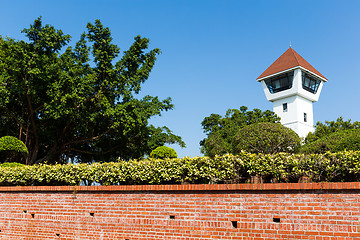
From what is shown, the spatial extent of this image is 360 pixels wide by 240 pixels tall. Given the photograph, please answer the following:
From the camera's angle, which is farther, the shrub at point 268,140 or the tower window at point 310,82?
the tower window at point 310,82

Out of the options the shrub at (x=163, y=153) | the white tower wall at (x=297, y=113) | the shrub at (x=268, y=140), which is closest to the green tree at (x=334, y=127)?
the white tower wall at (x=297, y=113)

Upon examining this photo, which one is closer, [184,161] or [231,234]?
[231,234]

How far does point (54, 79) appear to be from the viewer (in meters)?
17.5

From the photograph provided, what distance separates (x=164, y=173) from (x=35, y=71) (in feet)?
37.1

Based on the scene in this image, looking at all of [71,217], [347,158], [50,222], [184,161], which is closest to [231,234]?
[184,161]

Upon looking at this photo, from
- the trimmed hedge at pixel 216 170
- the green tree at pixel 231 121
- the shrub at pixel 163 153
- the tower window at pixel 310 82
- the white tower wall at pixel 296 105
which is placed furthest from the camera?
the tower window at pixel 310 82

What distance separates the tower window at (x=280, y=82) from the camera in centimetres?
4172

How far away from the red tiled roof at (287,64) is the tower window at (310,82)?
0.83 meters

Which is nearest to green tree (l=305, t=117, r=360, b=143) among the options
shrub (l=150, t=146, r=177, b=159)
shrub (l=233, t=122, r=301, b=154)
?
shrub (l=233, t=122, r=301, b=154)

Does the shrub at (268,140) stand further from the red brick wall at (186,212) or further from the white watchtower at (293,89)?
the white watchtower at (293,89)

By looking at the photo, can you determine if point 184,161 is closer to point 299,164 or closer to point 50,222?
point 299,164

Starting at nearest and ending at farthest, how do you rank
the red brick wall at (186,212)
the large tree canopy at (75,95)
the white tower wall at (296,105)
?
1. the red brick wall at (186,212)
2. the large tree canopy at (75,95)
3. the white tower wall at (296,105)

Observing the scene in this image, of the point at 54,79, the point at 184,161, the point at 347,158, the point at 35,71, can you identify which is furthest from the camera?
the point at 54,79

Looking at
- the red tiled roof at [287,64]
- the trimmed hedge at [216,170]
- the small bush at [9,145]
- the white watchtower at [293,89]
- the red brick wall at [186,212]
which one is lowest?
the red brick wall at [186,212]
